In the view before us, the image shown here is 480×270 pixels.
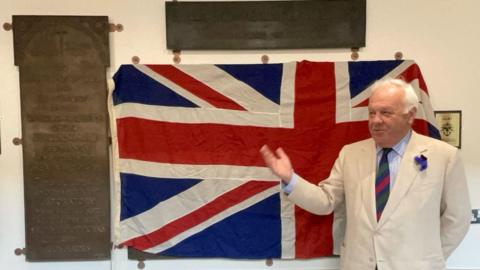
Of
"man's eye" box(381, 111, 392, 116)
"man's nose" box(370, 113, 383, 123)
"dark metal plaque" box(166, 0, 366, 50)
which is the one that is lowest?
"man's nose" box(370, 113, 383, 123)

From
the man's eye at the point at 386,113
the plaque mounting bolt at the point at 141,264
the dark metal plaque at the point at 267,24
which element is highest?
the dark metal plaque at the point at 267,24

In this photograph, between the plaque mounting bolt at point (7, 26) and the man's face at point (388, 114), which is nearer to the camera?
the man's face at point (388, 114)

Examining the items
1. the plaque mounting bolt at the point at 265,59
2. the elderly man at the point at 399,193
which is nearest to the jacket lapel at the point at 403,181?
the elderly man at the point at 399,193

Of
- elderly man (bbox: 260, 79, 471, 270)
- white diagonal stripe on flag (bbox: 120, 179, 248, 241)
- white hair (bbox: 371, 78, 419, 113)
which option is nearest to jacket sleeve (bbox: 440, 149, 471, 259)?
elderly man (bbox: 260, 79, 471, 270)

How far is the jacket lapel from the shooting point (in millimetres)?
1392

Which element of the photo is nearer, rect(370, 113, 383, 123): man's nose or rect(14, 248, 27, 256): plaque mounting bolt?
rect(370, 113, 383, 123): man's nose

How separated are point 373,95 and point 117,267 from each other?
52.5 inches

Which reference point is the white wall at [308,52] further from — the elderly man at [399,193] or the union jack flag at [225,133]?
the elderly man at [399,193]

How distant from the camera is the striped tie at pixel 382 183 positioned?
142cm

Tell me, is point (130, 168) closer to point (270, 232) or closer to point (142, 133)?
point (142, 133)

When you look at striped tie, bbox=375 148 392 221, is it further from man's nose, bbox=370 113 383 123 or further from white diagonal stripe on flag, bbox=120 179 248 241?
white diagonal stripe on flag, bbox=120 179 248 241

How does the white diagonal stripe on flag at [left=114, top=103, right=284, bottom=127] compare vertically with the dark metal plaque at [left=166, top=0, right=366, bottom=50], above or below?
below

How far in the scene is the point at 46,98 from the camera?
176 cm

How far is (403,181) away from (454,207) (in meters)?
0.22
